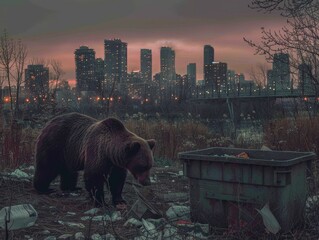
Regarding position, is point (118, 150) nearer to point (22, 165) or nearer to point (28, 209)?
point (28, 209)

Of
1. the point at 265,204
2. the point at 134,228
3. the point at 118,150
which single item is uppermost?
the point at 118,150

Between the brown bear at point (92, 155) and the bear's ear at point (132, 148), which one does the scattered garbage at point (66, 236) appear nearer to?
the brown bear at point (92, 155)

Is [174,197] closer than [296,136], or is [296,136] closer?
[174,197]

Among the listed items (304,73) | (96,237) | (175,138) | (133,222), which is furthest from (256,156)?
(304,73)

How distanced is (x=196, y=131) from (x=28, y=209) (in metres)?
8.72

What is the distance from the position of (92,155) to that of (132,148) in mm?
793

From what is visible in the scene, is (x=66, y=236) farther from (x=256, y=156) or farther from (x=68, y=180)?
(x=68, y=180)

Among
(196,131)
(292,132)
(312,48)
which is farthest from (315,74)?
(196,131)

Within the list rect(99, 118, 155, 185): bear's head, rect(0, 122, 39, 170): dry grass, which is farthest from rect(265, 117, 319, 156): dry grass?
rect(0, 122, 39, 170): dry grass

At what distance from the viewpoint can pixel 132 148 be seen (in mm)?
6336

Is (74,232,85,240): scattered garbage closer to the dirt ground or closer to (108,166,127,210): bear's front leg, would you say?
the dirt ground

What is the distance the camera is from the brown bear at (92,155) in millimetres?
6473

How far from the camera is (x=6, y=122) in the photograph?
10852 mm

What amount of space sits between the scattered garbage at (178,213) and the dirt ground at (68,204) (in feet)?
0.53
